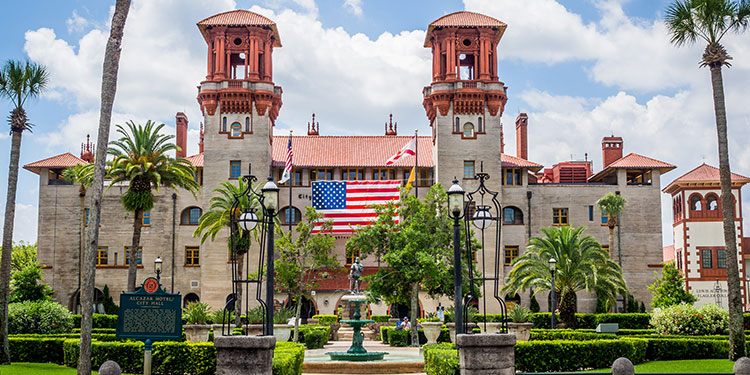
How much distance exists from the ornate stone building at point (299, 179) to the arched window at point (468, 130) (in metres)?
0.08

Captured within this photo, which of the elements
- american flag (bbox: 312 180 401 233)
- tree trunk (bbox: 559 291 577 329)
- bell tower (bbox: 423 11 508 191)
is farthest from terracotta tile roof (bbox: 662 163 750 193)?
american flag (bbox: 312 180 401 233)

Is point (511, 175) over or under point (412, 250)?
over

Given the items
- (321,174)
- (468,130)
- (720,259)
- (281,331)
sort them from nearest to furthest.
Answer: (281,331) → (468,130) → (321,174) → (720,259)

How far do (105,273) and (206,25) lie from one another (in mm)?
20489

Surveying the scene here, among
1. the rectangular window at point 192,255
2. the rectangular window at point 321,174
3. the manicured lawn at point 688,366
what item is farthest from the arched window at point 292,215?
the manicured lawn at point 688,366

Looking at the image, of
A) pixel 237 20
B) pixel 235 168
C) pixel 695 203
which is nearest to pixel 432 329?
pixel 235 168

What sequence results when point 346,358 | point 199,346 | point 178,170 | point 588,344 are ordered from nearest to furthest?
point 199,346 < point 588,344 < point 346,358 < point 178,170

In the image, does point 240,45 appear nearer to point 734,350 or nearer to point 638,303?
point 638,303

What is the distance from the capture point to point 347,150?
A: 208 ft

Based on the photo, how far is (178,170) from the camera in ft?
145

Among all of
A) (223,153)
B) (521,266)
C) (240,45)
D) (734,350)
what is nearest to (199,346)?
(734,350)

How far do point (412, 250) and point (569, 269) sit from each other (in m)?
10.3

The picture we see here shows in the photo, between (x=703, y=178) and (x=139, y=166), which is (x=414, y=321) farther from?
(x=703, y=178)

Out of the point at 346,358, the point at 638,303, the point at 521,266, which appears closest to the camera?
the point at 346,358
